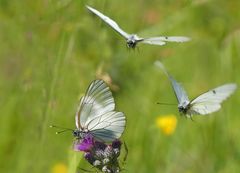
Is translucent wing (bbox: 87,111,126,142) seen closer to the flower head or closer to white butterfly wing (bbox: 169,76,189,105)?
the flower head

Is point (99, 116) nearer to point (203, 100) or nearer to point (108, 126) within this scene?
point (108, 126)

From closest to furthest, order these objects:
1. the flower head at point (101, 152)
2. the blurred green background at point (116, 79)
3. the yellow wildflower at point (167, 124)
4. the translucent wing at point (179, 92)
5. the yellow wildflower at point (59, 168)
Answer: the translucent wing at point (179, 92)
the flower head at point (101, 152)
the blurred green background at point (116, 79)
the yellow wildflower at point (167, 124)
the yellow wildflower at point (59, 168)

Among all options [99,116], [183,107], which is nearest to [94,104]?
[99,116]

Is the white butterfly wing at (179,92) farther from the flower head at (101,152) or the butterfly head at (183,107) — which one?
the flower head at (101,152)

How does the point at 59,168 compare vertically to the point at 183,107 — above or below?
below

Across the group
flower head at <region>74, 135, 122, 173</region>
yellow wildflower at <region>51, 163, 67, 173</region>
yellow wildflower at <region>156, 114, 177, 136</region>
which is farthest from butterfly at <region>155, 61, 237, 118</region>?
yellow wildflower at <region>51, 163, 67, 173</region>

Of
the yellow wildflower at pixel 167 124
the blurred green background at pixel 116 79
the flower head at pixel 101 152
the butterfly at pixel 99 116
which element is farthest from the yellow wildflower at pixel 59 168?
the butterfly at pixel 99 116

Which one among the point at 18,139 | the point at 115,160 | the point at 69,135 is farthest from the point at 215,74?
the point at 115,160
